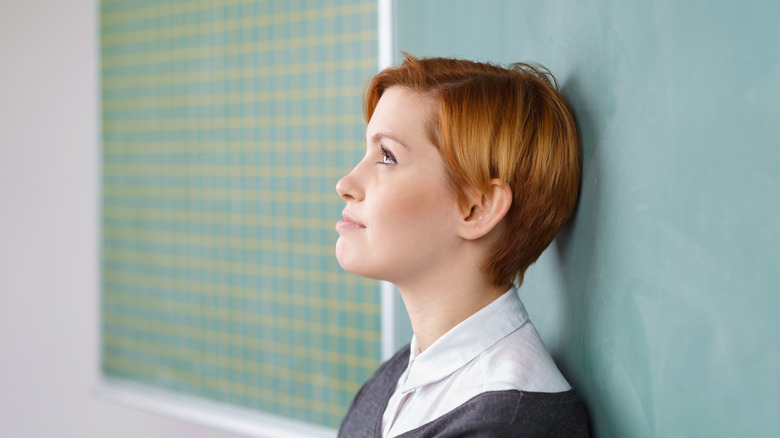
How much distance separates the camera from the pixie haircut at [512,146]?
2.38ft

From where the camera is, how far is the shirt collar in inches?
29.5

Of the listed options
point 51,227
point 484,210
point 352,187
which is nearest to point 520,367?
point 484,210

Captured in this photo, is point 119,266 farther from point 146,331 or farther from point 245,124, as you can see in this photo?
point 245,124

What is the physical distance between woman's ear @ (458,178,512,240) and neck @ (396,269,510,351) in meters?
0.06

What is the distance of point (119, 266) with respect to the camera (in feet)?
6.53

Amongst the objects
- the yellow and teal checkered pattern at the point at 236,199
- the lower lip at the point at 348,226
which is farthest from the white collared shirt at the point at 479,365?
the yellow and teal checkered pattern at the point at 236,199

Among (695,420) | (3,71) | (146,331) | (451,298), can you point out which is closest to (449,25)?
(451,298)

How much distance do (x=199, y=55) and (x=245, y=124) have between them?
0.24m

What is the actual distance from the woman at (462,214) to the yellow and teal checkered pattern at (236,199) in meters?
0.69

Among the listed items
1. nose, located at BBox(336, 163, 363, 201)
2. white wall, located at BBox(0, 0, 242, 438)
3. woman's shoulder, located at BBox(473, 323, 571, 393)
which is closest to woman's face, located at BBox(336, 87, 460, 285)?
nose, located at BBox(336, 163, 363, 201)

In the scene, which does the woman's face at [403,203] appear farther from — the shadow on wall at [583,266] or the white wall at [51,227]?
the white wall at [51,227]

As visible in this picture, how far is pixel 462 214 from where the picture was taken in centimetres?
75

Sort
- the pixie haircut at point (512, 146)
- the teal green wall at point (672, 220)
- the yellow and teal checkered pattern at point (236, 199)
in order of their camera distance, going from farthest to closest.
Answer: the yellow and teal checkered pattern at point (236, 199), the pixie haircut at point (512, 146), the teal green wall at point (672, 220)

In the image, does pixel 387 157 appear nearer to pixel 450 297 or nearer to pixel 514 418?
pixel 450 297
